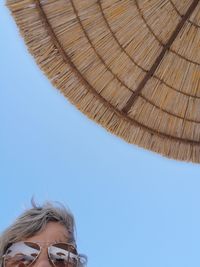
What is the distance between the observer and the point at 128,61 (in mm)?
4340

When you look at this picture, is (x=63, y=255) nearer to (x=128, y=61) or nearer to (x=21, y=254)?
(x=21, y=254)

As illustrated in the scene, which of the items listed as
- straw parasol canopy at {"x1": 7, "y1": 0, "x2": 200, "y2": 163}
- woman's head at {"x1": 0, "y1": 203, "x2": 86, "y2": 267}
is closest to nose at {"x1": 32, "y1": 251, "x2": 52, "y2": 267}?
woman's head at {"x1": 0, "y1": 203, "x2": 86, "y2": 267}

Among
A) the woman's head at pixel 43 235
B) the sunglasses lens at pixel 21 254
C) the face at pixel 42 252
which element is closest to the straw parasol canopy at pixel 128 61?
the woman's head at pixel 43 235

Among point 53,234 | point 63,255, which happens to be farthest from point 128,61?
point 63,255

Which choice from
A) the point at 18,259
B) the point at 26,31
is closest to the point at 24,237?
the point at 18,259

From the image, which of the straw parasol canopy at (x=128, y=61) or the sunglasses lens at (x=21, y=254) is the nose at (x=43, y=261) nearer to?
the sunglasses lens at (x=21, y=254)

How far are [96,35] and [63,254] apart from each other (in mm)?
1968

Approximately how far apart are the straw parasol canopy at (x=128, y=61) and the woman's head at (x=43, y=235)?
1.54 meters

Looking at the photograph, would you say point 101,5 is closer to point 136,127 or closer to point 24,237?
point 136,127

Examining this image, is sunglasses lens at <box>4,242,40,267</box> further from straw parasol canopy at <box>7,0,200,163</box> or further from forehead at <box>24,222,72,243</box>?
straw parasol canopy at <box>7,0,200,163</box>

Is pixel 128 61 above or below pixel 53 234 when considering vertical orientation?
above

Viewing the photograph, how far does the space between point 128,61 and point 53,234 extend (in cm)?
190

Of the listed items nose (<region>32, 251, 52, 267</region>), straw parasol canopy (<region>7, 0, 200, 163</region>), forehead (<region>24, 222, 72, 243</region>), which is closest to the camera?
nose (<region>32, 251, 52, 267</region>)

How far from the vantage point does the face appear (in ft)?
8.67
